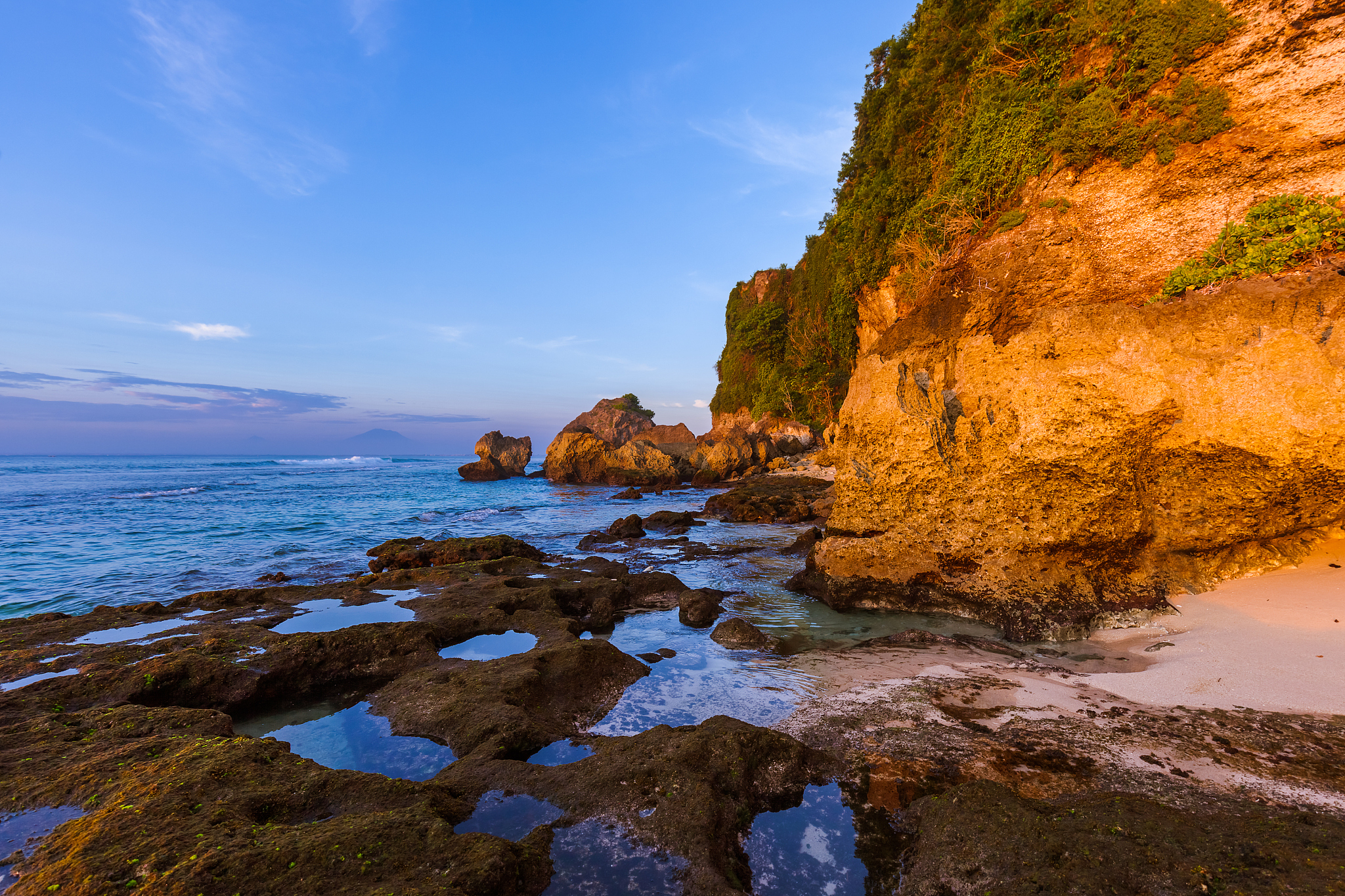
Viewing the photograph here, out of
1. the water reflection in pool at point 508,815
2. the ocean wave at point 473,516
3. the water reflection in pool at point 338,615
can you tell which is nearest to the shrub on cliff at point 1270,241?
the water reflection in pool at point 508,815

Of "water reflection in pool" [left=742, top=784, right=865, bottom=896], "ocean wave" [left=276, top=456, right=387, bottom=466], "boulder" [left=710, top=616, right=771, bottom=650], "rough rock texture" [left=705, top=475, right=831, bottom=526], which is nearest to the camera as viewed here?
"water reflection in pool" [left=742, top=784, right=865, bottom=896]

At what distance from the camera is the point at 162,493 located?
3556cm

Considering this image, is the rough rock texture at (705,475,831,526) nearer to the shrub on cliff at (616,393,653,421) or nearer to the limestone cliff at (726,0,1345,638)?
the limestone cliff at (726,0,1345,638)

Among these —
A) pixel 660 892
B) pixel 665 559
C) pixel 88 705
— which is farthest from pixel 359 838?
pixel 665 559

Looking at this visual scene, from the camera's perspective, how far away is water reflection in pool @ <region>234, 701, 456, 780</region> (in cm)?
466

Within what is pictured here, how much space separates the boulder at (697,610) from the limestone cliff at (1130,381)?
8.85ft

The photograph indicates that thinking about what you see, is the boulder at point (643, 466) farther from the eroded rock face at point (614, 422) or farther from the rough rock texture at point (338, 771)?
the rough rock texture at point (338, 771)

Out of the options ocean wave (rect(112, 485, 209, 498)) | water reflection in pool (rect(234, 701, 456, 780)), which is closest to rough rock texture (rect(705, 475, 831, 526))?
water reflection in pool (rect(234, 701, 456, 780))

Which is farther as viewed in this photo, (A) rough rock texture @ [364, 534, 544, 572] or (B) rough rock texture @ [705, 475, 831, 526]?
(B) rough rock texture @ [705, 475, 831, 526]

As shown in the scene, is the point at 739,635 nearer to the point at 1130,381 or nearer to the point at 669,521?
the point at 1130,381

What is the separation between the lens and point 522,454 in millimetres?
52656

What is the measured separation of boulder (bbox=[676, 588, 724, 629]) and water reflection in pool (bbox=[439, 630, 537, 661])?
2532 mm

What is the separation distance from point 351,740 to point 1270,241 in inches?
480

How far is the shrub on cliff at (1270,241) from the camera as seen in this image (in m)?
6.25
